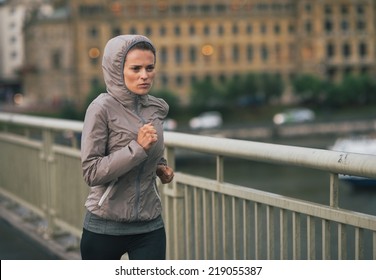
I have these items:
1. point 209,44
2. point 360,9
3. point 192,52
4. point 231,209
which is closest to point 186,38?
point 192,52

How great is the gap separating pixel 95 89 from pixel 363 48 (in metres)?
25.9

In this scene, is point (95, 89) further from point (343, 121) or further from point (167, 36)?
point (343, 121)

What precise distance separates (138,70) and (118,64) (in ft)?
0.23

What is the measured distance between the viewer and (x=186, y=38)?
7900 cm

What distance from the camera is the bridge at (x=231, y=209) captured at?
3.01 metres

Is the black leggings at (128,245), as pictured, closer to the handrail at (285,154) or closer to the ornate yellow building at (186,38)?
the handrail at (285,154)

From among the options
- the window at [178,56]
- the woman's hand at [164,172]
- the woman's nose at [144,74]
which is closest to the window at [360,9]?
the window at [178,56]

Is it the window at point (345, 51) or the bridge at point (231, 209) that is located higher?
the bridge at point (231, 209)

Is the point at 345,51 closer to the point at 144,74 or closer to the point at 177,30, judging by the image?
the point at 177,30

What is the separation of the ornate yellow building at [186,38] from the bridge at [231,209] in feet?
235

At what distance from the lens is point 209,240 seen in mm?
4109

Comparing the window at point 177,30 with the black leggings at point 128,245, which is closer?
the black leggings at point 128,245

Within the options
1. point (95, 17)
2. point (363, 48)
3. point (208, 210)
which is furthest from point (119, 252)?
point (363, 48)

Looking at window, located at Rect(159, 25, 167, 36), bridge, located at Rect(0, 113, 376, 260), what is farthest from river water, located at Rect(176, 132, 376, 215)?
window, located at Rect(159, 25, 167, 36)
